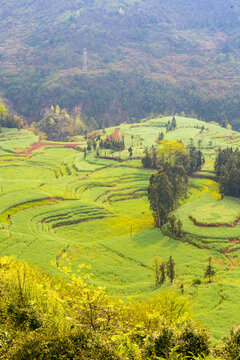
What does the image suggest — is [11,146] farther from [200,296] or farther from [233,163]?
[200,296]

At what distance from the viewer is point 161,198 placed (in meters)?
82.5

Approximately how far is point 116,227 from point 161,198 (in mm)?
15001

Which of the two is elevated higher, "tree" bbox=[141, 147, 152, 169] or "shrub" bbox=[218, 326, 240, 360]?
"tree" bbox=[141, 147, 152, 169]

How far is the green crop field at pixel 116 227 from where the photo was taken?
52550 millimetres

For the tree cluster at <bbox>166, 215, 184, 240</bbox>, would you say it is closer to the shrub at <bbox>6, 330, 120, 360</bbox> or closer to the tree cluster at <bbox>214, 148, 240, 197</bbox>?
the tree cluster at <bbox>214, 148, 240, 197</bbox>

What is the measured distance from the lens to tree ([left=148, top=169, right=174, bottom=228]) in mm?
82250

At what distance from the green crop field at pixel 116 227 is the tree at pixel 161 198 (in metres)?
3.75

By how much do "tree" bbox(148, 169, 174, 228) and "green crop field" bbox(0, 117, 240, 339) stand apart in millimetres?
3754

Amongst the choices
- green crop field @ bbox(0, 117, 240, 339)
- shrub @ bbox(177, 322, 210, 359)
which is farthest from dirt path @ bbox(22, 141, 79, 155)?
shrub @ bbox(177, 322, 210, 359)

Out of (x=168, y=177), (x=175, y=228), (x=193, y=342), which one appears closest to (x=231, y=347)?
(x=193, y=342)

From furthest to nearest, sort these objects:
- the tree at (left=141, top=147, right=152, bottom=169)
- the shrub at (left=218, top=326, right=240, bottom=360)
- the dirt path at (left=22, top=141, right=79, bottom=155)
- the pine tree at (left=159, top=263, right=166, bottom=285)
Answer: the dirt path at (left=22, top=141, right=79, bottom=155) < the tree at (left=141, top=147, right=152, bottom=169) < the pine tree at (left=159, top=263, right=166, bottom=285) < the shrub at (left=218, top=326, right=240, bottom=360)

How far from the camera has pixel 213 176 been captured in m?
122

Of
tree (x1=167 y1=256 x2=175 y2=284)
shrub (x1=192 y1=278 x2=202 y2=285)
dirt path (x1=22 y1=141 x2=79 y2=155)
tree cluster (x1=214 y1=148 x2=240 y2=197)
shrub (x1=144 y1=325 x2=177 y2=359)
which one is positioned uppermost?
dirt path (x1=22 y1=141 x2=79 y2=155)

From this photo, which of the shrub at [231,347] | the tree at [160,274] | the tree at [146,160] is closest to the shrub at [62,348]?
the shrub at [231,347]
